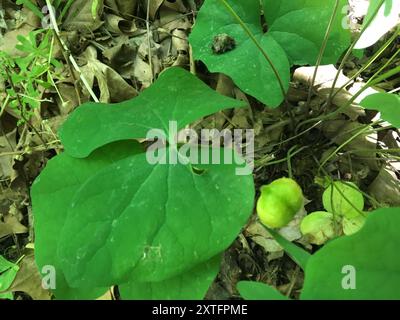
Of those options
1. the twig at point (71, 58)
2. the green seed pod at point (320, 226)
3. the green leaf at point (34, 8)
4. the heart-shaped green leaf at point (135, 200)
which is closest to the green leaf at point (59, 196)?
the heart-shaped green leaf at point (135, 200)

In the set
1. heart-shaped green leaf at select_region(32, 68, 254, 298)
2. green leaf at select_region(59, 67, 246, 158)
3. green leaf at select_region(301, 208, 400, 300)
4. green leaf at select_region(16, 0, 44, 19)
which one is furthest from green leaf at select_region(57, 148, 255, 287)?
green leaf at select_region(16, 0, 44, 19)

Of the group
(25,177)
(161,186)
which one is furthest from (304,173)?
(25,177)

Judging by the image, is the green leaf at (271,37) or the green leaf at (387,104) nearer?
the green leaf at (387,104)

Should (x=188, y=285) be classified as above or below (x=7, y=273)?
above

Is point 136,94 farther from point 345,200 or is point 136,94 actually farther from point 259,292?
point 259,292

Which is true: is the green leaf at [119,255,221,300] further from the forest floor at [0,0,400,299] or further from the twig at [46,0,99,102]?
the twig at [46,0,99,102]

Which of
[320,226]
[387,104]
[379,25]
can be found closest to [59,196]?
[320,226]

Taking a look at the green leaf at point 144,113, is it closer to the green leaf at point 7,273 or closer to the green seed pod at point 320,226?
the green seed pod at point 320,226
